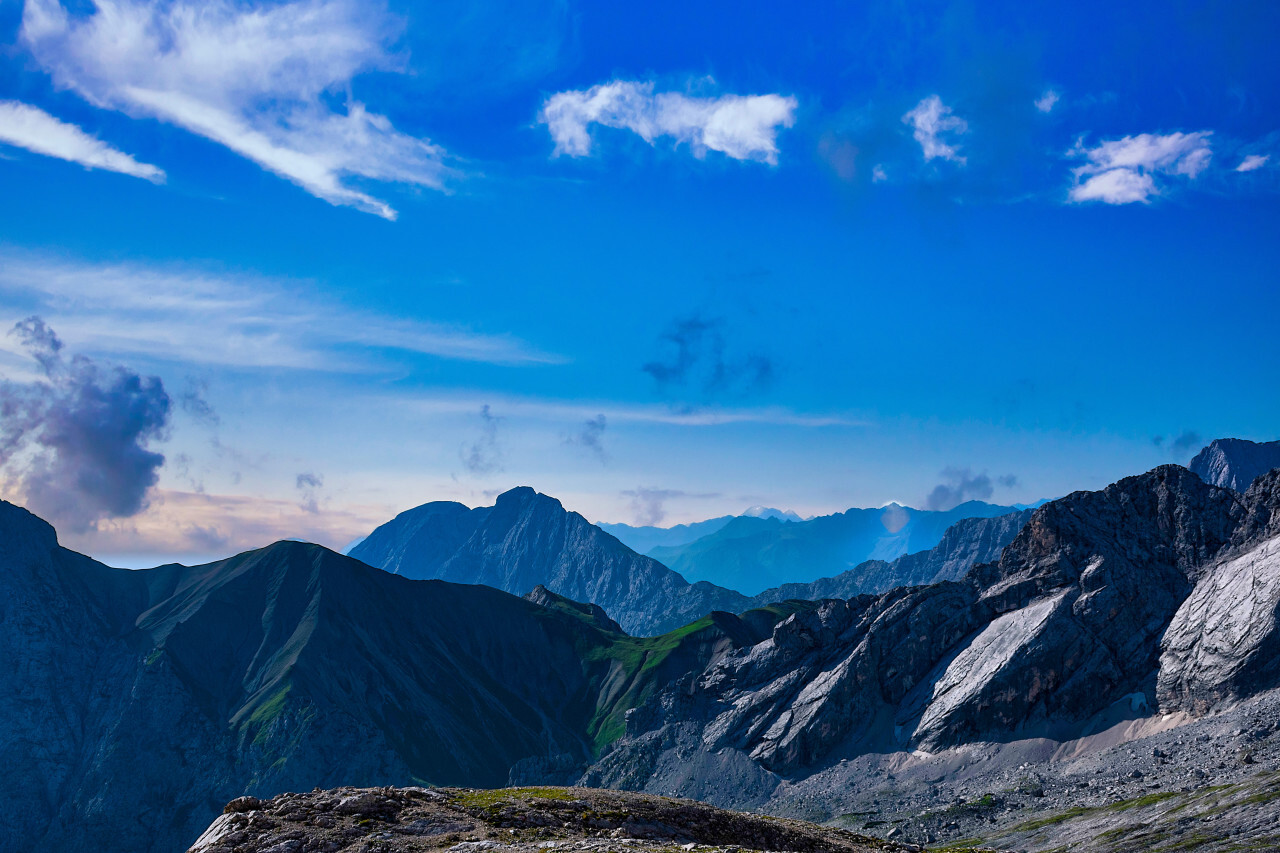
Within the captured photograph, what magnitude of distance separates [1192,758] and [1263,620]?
39.7 metres

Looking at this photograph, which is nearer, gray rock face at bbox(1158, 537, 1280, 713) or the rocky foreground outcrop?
the rocky foreground outcrop

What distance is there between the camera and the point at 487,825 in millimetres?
58219

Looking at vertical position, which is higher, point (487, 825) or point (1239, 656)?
point (487, 825)

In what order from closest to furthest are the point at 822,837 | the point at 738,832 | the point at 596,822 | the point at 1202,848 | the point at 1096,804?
the point at 596,822 < the point at 738,832 < the point at 822,837 < the point at 1202,848 < the point at 1096,804

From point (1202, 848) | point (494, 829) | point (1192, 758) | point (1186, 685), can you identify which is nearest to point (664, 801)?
point (494, 829)

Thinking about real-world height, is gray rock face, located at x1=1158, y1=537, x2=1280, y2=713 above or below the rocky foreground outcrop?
below

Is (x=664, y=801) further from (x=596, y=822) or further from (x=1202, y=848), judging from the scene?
(x=1202, y=848)

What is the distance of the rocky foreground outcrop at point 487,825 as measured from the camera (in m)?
52.9

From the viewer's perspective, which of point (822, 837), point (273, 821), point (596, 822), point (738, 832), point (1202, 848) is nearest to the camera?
point (273, 821)

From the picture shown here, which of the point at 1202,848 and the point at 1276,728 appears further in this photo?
the point at 1276,728

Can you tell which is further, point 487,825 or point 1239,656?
point 1239,656

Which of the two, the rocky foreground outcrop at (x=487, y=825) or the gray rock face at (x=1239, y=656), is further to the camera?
the gray rock face at (x=1239, y=656)

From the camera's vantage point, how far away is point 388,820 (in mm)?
58125

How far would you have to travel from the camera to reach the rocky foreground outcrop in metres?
52.9
